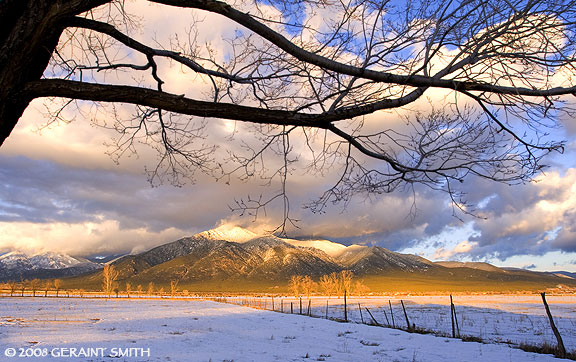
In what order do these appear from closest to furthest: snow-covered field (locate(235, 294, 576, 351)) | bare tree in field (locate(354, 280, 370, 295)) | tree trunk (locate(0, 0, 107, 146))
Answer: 1. tree trunk (locate(0, 0, 107, 146))
2. snow-covered field (locate(235, 294, 576, 351))
3. bare tree in field (locate(354, 280, 370, 295))

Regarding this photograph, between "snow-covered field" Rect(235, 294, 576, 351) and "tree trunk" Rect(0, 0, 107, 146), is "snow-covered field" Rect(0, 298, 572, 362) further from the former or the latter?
"tree trunk" Rect(0, 0, 107, 146)

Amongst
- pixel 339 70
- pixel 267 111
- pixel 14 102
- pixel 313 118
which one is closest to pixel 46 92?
pixel 14 102

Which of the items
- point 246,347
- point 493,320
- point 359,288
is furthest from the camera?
point 359,288

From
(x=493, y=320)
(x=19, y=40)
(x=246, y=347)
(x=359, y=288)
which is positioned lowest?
(x=493, y=320)

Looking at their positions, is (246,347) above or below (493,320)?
above

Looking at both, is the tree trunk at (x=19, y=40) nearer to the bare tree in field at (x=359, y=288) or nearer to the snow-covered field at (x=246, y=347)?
the snow-covered field at (x=246, y=347)

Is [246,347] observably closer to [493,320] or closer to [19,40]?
[19,40]

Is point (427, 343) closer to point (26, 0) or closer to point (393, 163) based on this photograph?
point (393, 163)

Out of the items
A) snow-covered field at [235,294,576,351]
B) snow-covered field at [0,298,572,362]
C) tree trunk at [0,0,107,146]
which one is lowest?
snow-covered field at [235,294,576,351]

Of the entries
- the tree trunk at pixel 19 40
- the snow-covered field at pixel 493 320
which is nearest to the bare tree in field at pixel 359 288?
the snow-covered field at pixel 493 320

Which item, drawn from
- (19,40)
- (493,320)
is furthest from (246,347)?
(493,320)

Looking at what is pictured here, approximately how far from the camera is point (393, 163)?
4387 millimetres

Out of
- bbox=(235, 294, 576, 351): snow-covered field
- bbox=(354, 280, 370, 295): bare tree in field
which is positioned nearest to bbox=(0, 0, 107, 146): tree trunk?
bbox=(235, 294, 576, 351): snow-covered field

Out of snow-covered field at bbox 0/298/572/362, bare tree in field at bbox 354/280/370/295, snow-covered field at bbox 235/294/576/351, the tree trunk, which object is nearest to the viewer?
the tree trunk
